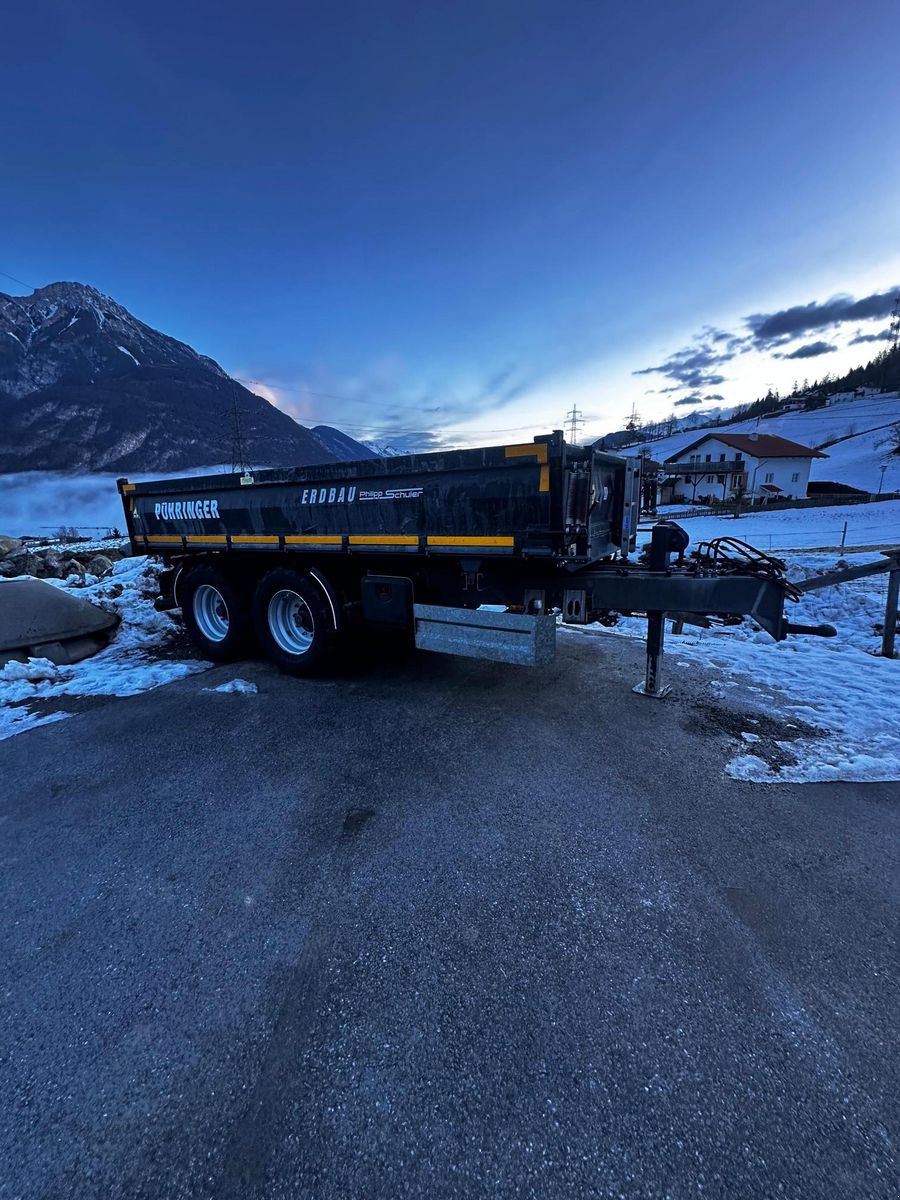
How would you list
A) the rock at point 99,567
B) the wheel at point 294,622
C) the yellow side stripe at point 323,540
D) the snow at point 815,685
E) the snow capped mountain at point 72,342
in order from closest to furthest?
the snow at point 815,685 → the yellow side stripe at point 323,540 → the wheel at point 294,622 → the rock at point 99,567 → the snow capped mountain at point 72,342

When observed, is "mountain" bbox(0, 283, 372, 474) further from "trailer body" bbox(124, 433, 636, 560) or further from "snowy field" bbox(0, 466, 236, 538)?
"trailer body" bbox(124, 433, 636, 560)

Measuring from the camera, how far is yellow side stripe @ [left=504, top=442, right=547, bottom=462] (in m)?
3.89

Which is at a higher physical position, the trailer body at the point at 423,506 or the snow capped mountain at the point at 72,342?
the snow capped mountain at the point at 72,342

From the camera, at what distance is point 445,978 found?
2.04m

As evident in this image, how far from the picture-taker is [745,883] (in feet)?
8.31

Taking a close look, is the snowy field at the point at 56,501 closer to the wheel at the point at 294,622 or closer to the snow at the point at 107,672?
the snow at the point at 107,672

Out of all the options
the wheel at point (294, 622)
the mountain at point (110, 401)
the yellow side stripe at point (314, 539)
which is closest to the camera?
the yellow side stripe at point (314, 539)

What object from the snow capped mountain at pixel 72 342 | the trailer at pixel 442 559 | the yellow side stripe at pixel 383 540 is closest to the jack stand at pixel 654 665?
the trailer at pixel 442 559

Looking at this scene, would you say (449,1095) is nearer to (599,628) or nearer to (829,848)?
(829,848)

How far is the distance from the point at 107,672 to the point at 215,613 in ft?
4.24

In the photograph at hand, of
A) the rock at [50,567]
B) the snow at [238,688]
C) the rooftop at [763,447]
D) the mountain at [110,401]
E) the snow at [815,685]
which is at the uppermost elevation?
the mountain at [110,401]

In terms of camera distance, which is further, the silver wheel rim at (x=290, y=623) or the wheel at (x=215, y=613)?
the wheel at (x=215, y=613)

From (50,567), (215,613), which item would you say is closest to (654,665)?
(215,613)

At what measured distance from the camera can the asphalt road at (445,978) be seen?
4.88 ft
